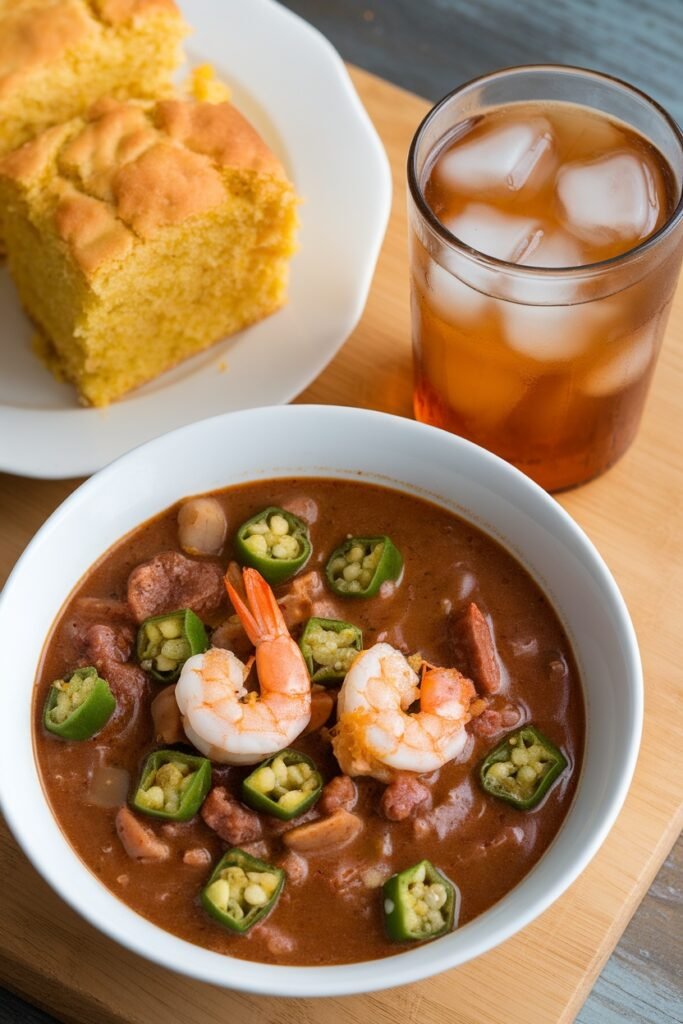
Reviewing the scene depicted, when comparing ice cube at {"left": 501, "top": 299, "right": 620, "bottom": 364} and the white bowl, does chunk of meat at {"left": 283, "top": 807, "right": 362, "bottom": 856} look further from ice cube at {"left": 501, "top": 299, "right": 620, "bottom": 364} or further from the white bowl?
ice cube at {"left": 501, "top": 299, "right": 620, "bottom": 364}

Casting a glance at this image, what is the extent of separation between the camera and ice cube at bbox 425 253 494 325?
9.12 ft

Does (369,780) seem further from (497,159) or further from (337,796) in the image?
(497,159)

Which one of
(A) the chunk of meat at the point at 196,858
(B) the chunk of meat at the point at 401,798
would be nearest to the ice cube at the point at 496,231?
(B) the chunk of meat at the point at 401,798

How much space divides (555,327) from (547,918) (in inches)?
47.7

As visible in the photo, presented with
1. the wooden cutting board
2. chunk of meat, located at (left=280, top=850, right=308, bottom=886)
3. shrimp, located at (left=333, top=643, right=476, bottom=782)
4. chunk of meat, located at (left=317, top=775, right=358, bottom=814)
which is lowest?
the wooden cutting board

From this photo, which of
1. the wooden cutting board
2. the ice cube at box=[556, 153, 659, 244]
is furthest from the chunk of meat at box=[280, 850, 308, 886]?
the ice cube at box=[556, 153, 659, 244]

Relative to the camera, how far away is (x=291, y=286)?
140 inches

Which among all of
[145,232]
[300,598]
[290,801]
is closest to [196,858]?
[290,801]

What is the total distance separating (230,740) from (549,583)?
2.35 feet

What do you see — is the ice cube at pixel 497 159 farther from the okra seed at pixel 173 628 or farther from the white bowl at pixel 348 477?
the okra seed at pixel 173 628

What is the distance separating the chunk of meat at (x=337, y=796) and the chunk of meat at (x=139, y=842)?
11.9 inches

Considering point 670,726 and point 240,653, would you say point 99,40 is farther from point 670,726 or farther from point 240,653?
point 670,726

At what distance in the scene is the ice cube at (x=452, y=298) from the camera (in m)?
2.78

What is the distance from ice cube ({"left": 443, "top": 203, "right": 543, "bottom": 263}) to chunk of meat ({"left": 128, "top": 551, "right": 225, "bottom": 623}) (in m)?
0.89
